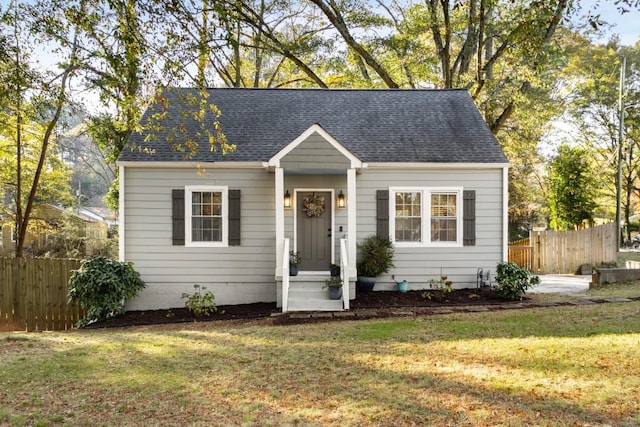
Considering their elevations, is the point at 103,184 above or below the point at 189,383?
above

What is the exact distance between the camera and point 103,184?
50.3 metres

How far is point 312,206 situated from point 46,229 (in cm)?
1601

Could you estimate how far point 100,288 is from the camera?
9.58m

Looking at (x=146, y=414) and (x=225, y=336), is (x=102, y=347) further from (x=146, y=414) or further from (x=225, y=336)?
(x=146, y=414)

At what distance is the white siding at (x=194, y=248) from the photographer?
417 inches

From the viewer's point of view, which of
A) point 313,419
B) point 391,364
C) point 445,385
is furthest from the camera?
point 391,364

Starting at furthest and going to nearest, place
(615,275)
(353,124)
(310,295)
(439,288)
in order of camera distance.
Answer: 1. (353,124)
2. (615,275)
3. (439,288)
4. (310,295)

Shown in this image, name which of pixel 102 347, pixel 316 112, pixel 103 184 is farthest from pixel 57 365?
pixel 103 184

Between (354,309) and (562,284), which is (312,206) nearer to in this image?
(354,309)

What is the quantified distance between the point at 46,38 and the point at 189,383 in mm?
6099

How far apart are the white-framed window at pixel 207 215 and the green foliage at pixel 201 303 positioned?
1.09m

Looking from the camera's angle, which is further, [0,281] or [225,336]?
[0,281]

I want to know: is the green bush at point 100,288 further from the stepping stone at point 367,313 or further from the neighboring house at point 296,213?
the stepping stone at point 367,313

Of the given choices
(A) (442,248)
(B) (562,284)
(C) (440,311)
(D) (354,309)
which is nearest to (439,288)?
(A) (442,248)
